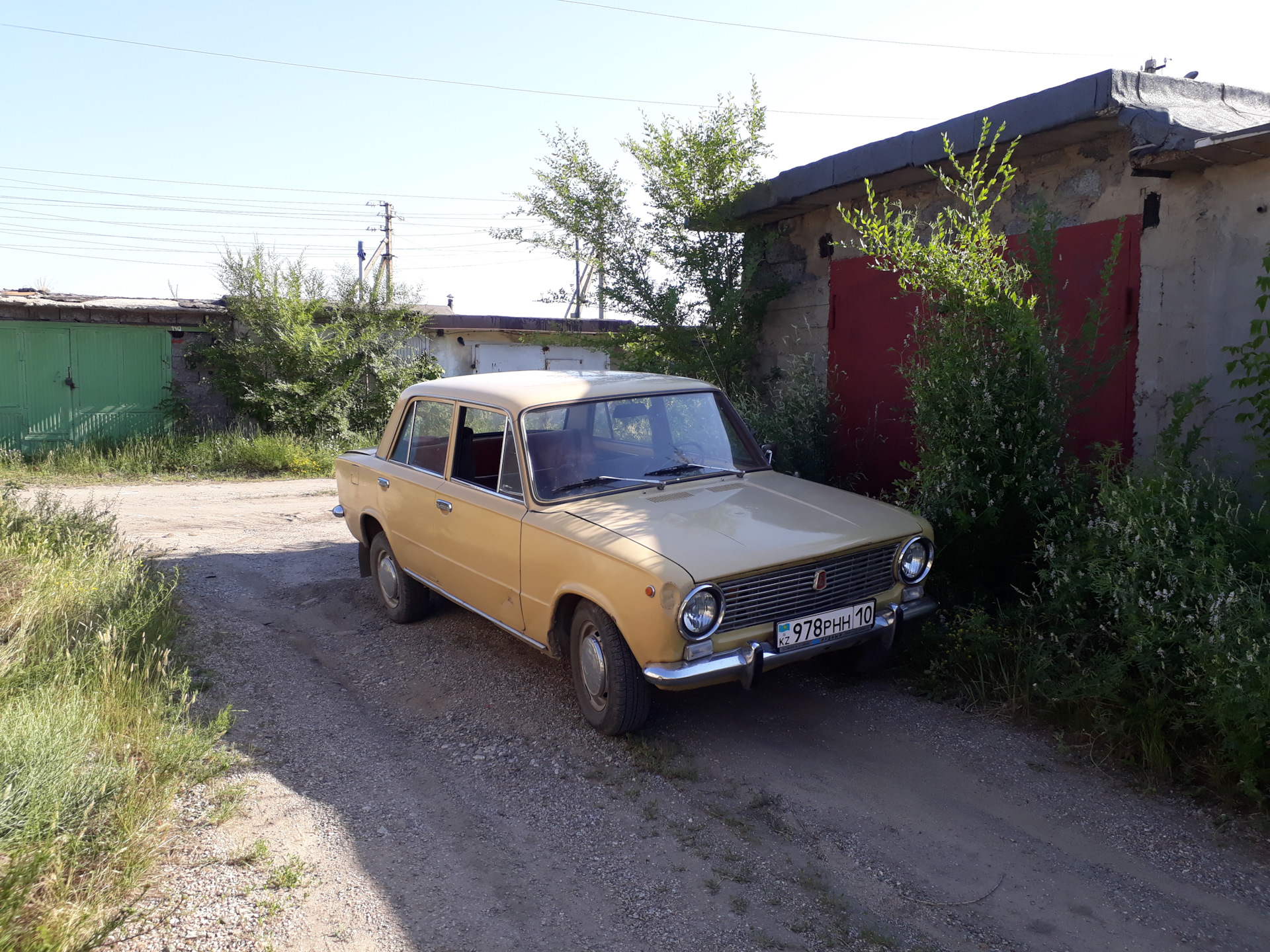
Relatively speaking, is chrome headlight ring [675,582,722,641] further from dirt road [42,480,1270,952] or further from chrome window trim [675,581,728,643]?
dirt road [42,480,1270,952]

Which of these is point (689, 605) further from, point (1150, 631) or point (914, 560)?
point (1150, 631)

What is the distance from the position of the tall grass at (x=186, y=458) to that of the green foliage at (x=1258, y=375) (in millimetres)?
12672

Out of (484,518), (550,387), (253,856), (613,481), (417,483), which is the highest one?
(550,387)

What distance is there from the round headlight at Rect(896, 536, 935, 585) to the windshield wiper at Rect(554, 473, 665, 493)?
130 centimetres

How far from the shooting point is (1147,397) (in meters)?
5.47

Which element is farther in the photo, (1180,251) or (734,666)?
(1180,251)

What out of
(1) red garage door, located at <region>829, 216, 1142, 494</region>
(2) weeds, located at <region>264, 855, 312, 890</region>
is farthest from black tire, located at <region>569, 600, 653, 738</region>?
(1) red garage door, located at <region>829, 216, 1142, 494</region>

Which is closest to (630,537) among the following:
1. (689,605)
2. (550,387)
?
(689,605)

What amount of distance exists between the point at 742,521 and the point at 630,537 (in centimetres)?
61

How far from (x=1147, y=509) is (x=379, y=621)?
490cm

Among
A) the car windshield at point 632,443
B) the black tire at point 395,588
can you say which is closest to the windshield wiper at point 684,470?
the car windshield at point 632,443

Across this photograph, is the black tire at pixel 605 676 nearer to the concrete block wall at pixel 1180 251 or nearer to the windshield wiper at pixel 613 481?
the windshield wiper at pixel 613 481

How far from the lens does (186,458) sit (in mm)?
14359

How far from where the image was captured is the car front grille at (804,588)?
4.04 metres
